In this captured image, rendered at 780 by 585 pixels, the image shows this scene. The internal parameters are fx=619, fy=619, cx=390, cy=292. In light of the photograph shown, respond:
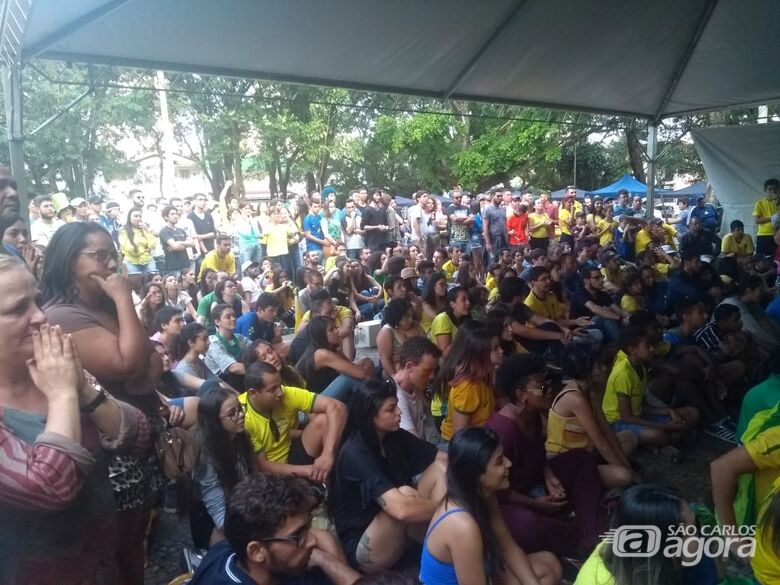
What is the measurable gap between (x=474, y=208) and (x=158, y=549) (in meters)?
9.95

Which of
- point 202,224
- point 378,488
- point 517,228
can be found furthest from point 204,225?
point 378,488

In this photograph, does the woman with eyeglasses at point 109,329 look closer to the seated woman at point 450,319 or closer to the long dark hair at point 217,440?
the long dark hair at point 217,440

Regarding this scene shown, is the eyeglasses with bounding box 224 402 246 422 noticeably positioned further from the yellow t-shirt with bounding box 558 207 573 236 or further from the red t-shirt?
the yellow t-shirt with bounding box 558 207 573 236

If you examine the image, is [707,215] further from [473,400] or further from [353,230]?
[473,400]

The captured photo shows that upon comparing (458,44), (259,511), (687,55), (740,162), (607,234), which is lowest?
(259,511)

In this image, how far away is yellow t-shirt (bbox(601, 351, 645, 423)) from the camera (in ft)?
13.9

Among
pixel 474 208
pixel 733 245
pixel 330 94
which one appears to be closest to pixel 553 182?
pixel 330 94

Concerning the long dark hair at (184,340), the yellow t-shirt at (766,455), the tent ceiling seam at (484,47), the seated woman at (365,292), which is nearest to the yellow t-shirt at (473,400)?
the yellow t-shirt at (766,455)

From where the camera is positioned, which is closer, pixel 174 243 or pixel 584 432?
pixel 584 432

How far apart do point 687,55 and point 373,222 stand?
17.1 ft

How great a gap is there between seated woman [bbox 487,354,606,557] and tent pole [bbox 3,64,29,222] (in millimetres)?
3161

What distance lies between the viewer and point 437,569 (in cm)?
222

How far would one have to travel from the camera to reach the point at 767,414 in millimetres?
2514

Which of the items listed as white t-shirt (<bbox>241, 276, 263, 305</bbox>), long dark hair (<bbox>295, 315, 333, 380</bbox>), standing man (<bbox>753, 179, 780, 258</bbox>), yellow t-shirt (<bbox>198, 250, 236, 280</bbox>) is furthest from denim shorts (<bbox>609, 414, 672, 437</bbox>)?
standing man (<bbox>753, 179, 780, 258</bbox>)
